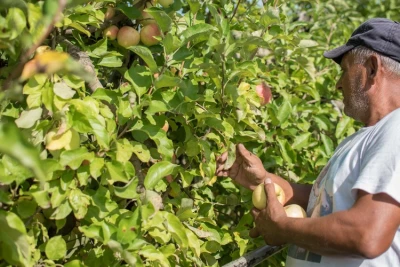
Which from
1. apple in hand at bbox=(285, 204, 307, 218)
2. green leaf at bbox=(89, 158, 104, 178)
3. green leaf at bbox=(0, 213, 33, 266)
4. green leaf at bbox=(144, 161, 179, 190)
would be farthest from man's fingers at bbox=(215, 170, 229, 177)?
green leaf at bbox=(0, 213, 33, 266)

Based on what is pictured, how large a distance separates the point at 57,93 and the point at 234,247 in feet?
2.81

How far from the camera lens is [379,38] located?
5.29 feet

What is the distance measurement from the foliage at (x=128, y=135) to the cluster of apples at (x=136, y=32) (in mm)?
23

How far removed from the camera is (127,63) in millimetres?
1802

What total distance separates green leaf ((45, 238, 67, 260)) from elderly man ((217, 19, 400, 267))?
536 millimetres

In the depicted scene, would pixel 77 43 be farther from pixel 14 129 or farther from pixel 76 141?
pixel 14 129

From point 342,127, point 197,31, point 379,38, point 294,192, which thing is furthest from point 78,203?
point 342,127

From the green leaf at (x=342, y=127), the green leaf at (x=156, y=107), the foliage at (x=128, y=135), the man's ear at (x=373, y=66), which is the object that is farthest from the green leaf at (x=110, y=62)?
the green leaf at (x=342, y=127)

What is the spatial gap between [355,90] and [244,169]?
0.43 metres

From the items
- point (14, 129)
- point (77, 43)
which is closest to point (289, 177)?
point (77, 43)

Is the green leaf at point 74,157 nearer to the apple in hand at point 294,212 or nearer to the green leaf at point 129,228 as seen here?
the green leaf at point 129,228

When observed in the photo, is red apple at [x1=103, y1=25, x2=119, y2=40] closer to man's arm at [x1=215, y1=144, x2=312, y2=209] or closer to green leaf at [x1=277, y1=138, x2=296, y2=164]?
man's arm at [x1=215, y1=144, x2=312, y2=209]

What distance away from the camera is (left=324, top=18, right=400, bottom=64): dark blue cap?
5.23 ft

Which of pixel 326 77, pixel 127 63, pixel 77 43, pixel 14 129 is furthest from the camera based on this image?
pixel 326 77
